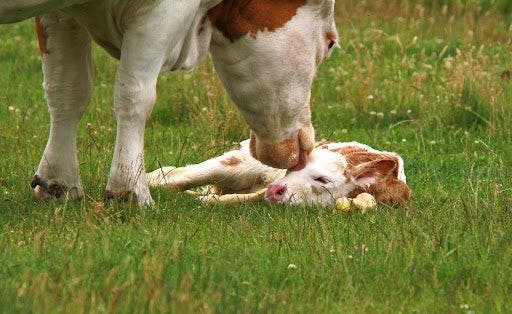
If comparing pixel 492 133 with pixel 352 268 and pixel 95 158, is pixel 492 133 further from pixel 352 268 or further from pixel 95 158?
pixel 352 268

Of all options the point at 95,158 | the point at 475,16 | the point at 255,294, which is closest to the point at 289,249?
the point at 255,294

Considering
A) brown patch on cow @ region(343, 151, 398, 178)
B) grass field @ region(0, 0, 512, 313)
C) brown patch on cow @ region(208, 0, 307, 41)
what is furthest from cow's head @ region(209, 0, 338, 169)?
grass field @ region(0, 0, 512, 313)

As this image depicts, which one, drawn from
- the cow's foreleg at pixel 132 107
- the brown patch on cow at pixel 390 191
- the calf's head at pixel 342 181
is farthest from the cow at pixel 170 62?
the brown patch on cow at pixel 390 191

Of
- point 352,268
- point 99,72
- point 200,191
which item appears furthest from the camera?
point 99,72

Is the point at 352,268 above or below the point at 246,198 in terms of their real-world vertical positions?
above

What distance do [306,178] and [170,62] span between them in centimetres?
103

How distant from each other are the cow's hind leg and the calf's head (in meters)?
1.03

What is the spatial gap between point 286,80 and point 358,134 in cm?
268

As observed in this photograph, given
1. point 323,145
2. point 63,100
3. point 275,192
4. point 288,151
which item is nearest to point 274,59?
point 288,151

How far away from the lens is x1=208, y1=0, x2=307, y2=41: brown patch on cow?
7074mm

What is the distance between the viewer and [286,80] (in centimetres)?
727

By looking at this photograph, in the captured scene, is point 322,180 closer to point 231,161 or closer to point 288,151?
point 288,151

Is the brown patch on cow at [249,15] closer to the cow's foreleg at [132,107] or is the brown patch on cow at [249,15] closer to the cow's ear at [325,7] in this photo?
the cow's ear at [325,7]

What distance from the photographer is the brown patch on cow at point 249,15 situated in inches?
279
